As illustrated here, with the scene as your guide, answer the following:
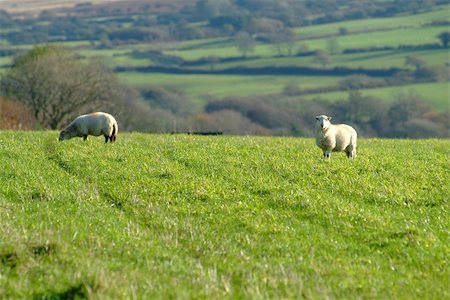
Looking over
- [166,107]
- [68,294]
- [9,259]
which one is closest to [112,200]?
[9,259]

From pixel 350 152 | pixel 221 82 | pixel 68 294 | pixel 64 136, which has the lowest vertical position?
pixel 221 82

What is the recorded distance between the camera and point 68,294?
11.7 m

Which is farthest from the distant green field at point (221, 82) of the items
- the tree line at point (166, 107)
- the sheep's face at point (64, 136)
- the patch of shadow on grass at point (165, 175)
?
the patch of shadow on grass at point (165, 175)

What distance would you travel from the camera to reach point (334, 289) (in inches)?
479

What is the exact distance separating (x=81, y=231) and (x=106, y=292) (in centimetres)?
331

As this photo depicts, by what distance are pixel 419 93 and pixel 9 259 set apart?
92.5 metres

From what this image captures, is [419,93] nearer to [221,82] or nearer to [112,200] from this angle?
[221,82]

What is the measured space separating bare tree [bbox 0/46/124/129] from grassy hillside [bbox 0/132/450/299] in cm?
4083

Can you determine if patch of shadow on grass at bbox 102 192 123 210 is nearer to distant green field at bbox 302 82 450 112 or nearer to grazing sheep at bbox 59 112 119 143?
grazing sheep at bbox 59 112 119 143

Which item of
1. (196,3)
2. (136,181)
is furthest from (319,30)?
(136,181)

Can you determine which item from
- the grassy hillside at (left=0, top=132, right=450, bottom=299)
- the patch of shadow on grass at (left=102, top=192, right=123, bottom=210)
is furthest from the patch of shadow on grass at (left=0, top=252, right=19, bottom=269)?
the patch of shadow on grass at (left=102, top=192, right=123, bottom=210)

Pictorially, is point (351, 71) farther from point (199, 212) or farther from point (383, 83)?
point (199, 212)

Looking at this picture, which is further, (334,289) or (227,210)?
(227,210)

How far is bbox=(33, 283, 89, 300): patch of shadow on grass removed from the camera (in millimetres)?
11609
